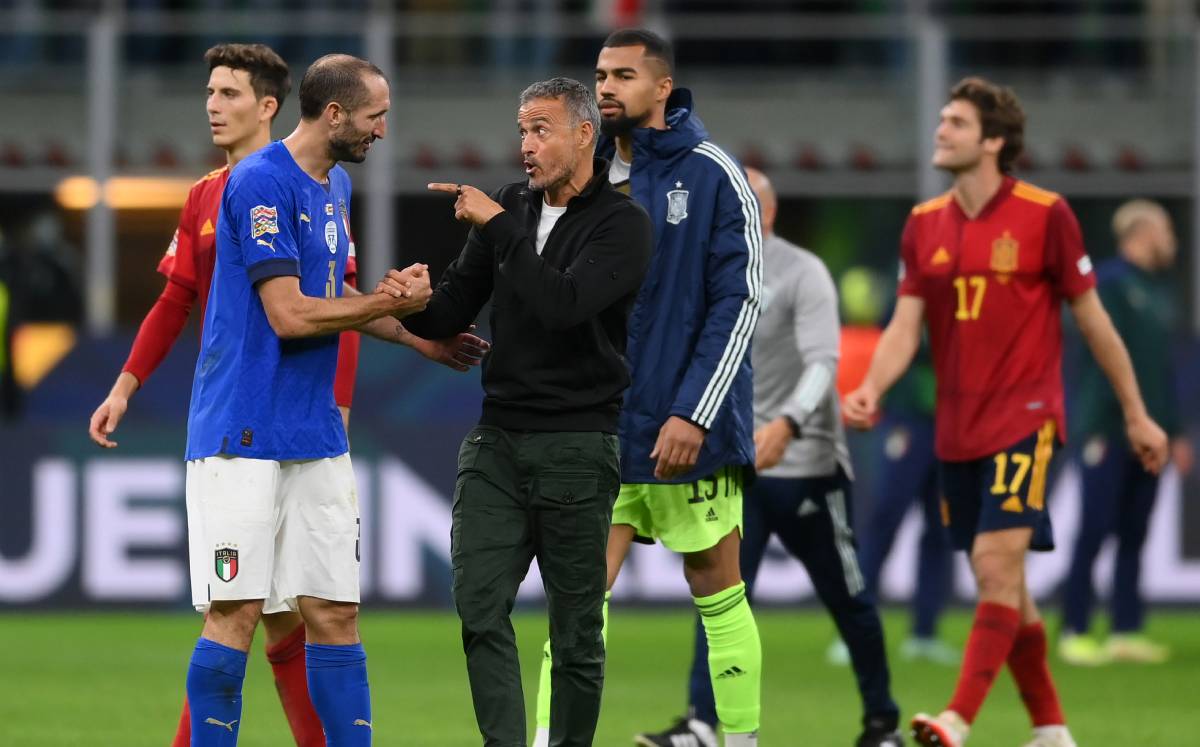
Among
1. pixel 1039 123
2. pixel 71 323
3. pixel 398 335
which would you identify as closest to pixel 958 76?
pixel 1039 123

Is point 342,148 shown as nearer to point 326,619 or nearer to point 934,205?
point 326,619

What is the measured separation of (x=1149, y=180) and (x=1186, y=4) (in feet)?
10.7

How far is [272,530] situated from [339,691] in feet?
1.68

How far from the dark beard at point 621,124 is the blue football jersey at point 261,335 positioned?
44.3 inches

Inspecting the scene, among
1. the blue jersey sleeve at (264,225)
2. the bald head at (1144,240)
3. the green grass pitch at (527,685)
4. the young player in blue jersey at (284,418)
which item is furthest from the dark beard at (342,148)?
the bald head at (1144,240)

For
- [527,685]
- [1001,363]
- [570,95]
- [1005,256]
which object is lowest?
[527,685]

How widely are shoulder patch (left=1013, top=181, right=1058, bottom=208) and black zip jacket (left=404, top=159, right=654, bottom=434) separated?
2.08 metres

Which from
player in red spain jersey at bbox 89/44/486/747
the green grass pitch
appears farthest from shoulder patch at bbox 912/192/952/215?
player in red spain jersey at bbox 89/44/486/747

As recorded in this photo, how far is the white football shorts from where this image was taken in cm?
589

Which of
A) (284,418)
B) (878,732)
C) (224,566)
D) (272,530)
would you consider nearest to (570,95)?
(284,418)

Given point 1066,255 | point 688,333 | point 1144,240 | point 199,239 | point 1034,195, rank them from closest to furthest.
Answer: point 199,239, point 688,333, point 1066,255, point 1034,195, point 1144,240

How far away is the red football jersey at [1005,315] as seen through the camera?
7.48 meters

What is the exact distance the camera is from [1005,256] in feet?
24.7

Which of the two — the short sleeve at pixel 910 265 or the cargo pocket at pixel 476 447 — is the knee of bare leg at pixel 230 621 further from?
the short sleeve at pixel 910 265
